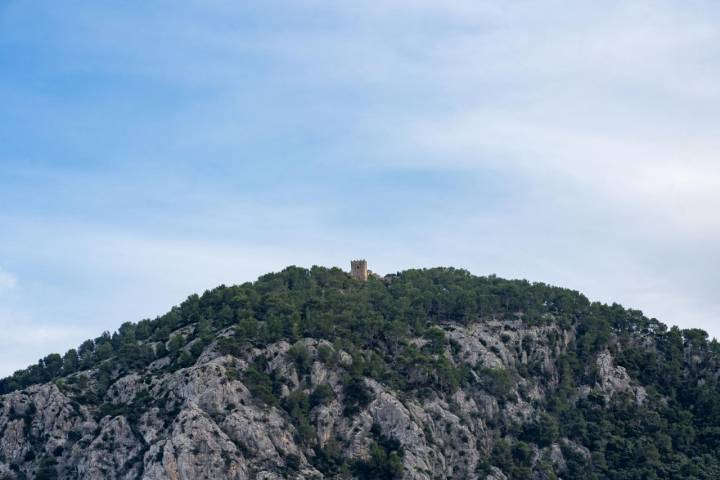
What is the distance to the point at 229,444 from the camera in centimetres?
16262

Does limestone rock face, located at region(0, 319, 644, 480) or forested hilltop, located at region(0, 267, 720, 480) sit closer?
limestone rock face, located at region(0, 319, 644, 480)

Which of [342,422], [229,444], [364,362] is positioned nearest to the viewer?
[229,444]

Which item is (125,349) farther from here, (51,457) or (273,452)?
(273,452)

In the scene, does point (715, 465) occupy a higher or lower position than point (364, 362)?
lower

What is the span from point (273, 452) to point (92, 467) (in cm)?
2736

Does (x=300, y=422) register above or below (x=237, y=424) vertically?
above

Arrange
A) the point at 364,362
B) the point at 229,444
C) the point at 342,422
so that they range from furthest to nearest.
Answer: the point at 364,362 → the point at 342,422 → the point at 229,444

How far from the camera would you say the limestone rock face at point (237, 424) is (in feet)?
533

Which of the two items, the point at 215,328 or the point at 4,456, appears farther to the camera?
the point at 215,328

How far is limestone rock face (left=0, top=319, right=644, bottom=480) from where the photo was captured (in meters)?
162

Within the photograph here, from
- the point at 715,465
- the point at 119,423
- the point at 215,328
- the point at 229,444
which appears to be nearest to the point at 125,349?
the point at 215,328

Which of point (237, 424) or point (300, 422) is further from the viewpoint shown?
point (300, 422)

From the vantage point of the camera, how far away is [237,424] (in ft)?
545

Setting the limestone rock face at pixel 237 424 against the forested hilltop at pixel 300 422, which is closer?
the limestone rock face at pixel 237 424
